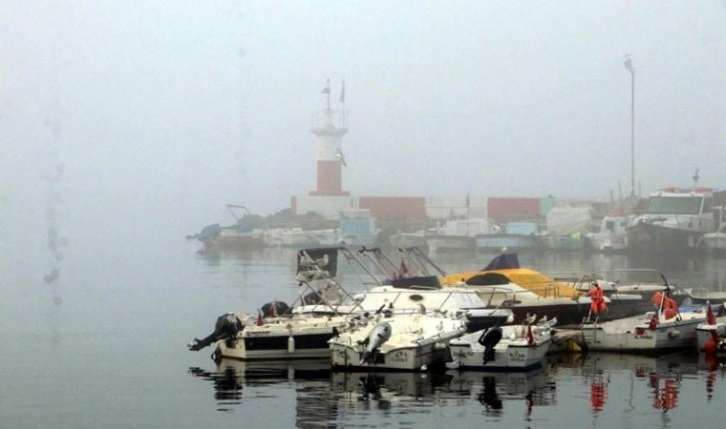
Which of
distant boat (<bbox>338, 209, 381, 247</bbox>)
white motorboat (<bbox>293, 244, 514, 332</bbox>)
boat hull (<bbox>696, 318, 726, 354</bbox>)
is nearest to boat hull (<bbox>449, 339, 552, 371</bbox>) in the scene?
white motorboat (<bbox>293, 244, 514, 332</bbox>)

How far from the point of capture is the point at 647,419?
20328 mm

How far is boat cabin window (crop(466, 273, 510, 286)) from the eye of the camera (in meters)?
32.8

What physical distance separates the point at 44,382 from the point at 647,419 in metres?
12.4

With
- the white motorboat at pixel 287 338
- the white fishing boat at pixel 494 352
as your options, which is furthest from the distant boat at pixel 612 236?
the white fishing boat at pixel 494 352

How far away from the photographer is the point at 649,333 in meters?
27.7

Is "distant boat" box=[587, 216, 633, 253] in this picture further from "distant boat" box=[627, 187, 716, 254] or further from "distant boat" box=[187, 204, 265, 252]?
"distant boat" box=[187, 204, 265, 252]

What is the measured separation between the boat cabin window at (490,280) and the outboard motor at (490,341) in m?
7.59

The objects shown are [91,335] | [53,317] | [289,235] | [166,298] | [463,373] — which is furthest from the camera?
[289,235]

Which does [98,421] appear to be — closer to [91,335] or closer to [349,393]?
[349,393]

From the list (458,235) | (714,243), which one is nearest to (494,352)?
(714,243)

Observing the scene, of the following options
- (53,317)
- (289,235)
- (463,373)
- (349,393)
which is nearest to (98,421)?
(349,393)

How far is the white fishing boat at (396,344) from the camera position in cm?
2483

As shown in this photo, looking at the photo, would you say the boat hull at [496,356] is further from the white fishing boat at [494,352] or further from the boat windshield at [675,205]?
the boat windshield at [675,205]

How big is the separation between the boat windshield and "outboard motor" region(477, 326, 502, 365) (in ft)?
241
